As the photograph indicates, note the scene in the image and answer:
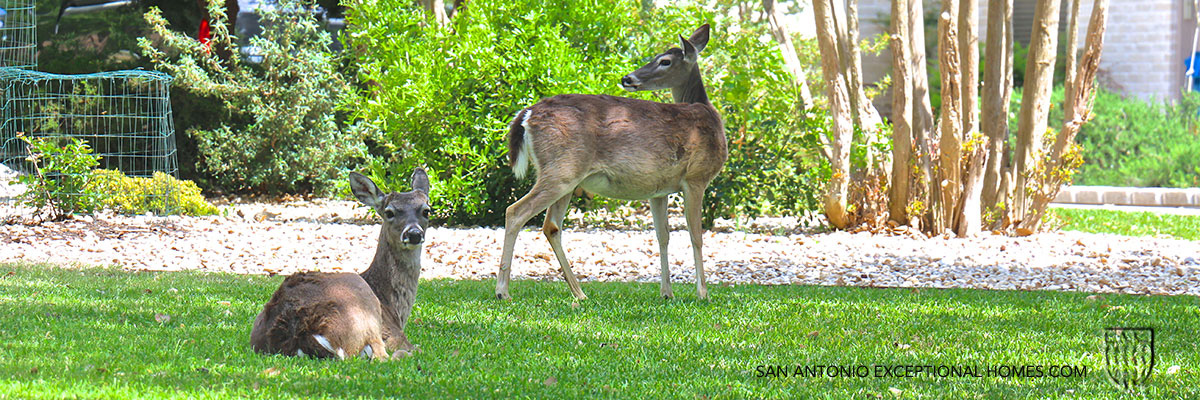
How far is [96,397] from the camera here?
360 cm

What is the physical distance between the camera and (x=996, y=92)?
1084 cm

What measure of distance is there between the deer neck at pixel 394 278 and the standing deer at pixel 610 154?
153 centimetres

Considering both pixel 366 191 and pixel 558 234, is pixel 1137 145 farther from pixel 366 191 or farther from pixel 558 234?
pixel 366 191

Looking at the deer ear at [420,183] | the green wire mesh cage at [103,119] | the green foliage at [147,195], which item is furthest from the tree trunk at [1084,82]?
the green wire mesh cage at [103,119]

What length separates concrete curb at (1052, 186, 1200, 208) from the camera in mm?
16469

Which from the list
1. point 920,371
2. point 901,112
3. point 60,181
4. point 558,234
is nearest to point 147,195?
point 60,181

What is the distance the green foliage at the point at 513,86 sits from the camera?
1091cm

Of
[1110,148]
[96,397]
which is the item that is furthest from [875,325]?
[1110,148]

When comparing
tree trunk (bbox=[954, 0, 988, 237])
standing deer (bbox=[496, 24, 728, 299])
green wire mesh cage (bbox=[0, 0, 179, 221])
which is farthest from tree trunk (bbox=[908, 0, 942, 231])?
green wire mesh cage (bbox=[0, 0, 179, 221])

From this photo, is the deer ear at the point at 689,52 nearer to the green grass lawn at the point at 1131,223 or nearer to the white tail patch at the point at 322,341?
the white tail patch at the point at 322,341

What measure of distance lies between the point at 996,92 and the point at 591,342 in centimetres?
711

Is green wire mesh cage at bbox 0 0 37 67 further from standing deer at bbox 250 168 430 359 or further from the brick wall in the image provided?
the brick wall

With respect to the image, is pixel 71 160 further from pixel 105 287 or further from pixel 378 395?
pixel 378 395

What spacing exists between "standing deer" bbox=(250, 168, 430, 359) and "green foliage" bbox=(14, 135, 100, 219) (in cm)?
738
